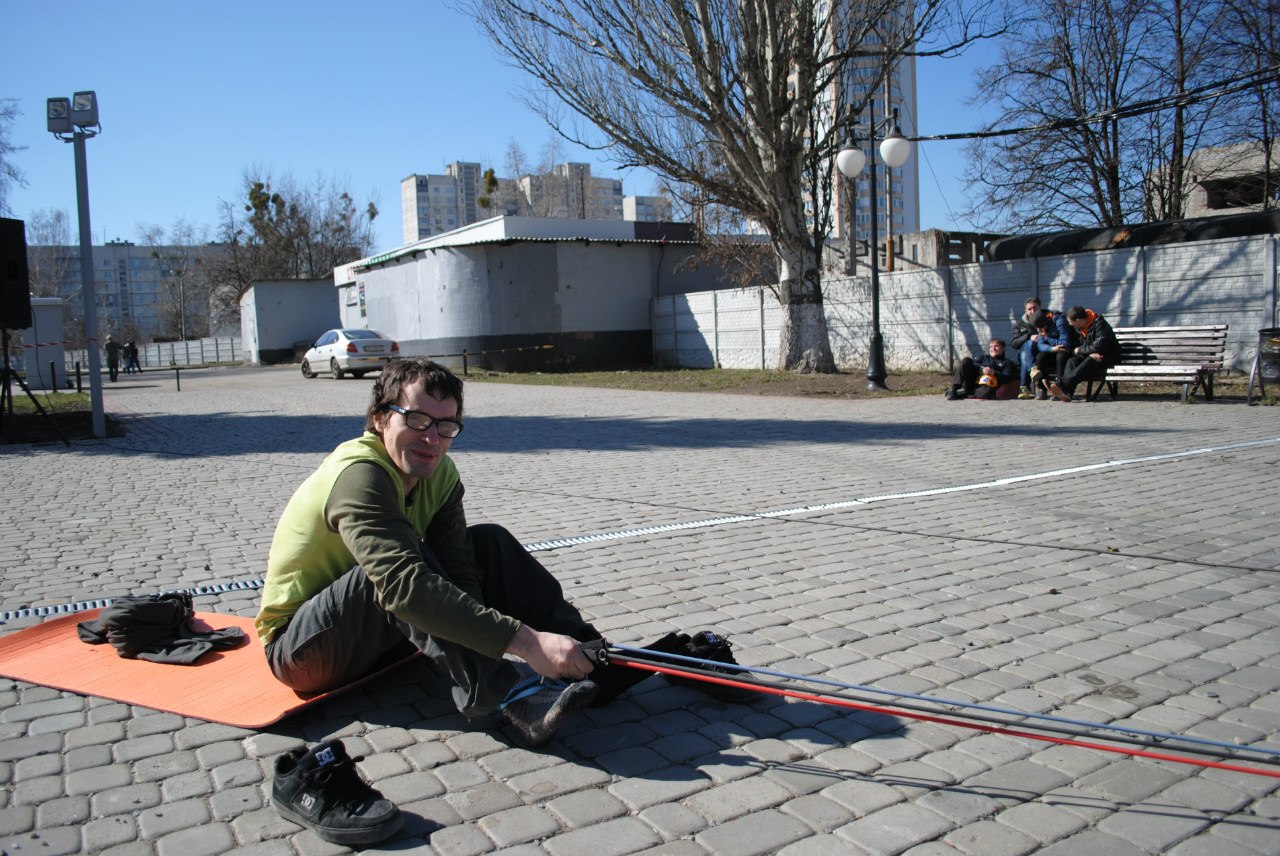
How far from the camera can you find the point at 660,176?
21.3m

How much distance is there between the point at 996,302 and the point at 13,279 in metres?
17.4

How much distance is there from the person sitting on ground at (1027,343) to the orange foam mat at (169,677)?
44.0ft

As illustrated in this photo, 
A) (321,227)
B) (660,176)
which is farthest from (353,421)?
(321,227)

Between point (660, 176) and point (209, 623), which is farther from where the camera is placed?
point (660, 176)

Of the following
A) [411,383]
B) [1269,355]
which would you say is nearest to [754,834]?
[411,383]

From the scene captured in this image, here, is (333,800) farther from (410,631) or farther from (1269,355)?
(1269,355)

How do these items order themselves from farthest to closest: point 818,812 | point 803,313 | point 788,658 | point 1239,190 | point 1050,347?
1. point 1239,190
2. point 803,313
3. point 1050,347
4. point 788,658
5. point 818,812

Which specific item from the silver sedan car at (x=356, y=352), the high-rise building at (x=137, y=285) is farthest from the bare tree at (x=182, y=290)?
the silver sedan car at (x=356, y=352)

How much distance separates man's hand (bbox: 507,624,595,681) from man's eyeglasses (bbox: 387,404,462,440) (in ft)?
2.55

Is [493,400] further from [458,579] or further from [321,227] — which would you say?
[321,227]

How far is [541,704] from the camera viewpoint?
3084 mm

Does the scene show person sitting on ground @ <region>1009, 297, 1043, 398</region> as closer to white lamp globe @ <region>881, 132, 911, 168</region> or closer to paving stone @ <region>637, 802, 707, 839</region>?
white lamp globe @ <region>881, 132, 911, 168</region>

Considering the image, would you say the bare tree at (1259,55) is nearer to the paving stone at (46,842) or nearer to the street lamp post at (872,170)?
the street lamp post at (872,170)

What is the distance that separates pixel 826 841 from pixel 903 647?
1651mm
